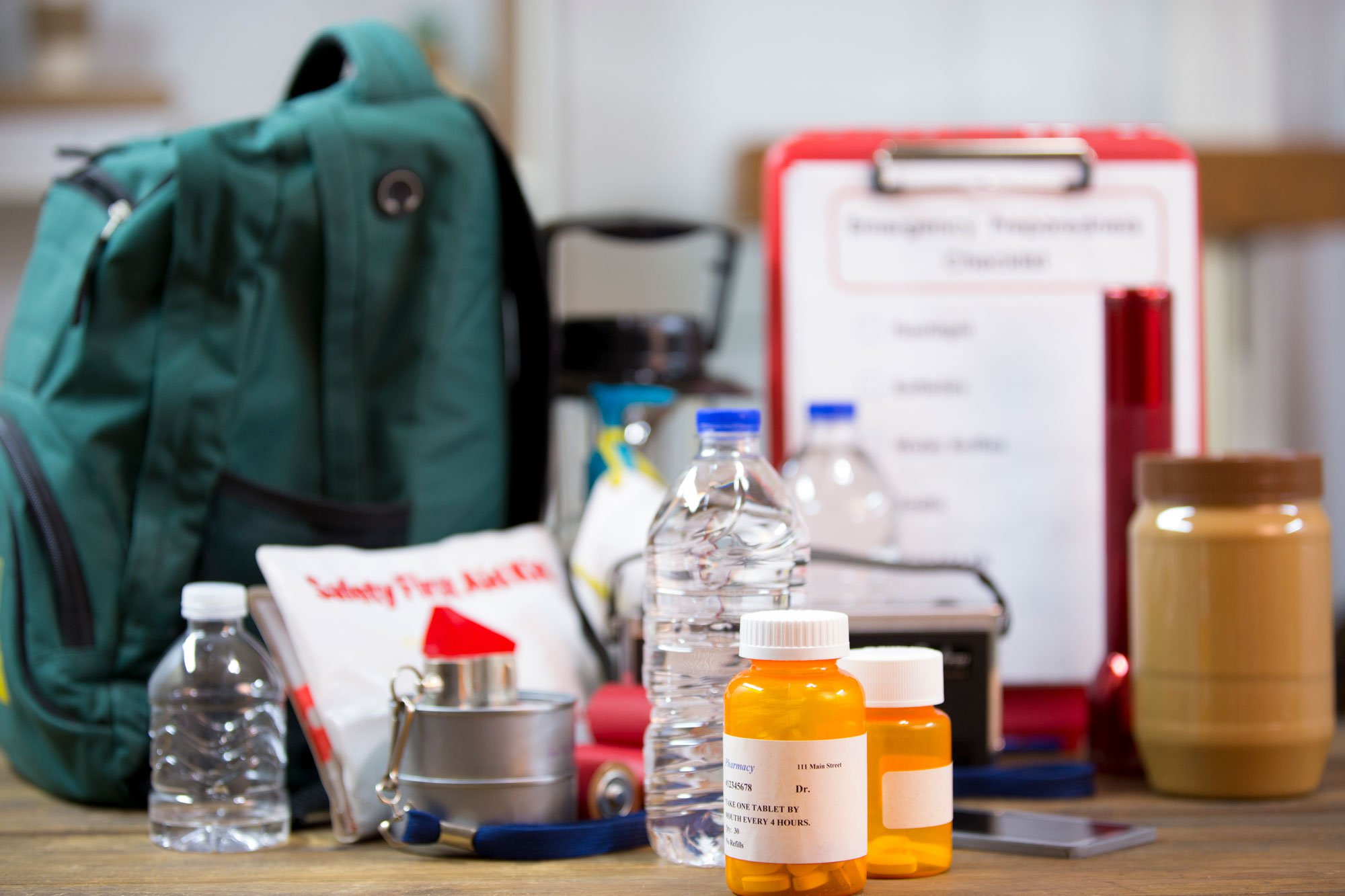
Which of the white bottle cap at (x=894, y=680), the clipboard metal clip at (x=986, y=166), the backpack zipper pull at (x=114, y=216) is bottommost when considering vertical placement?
the white bottle cap at (x=894, y=680)

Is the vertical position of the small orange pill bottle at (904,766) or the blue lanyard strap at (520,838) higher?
the small orange pill bottle at (904,766)

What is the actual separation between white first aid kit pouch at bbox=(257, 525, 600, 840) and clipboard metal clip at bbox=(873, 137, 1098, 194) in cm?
43

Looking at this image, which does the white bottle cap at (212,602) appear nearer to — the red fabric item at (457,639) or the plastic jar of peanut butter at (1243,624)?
the red fabric item at (457,639)

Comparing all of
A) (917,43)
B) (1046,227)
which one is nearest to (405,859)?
(1046,227)

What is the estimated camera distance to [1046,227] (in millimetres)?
1094

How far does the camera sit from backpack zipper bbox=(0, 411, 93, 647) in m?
0.87

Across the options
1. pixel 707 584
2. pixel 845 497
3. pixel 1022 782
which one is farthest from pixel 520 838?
pixel 845 497

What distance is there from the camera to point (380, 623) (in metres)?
0.83

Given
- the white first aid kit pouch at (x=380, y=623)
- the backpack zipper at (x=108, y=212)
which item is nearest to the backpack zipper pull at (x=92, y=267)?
the backpack zipper at (x=108, y=212)

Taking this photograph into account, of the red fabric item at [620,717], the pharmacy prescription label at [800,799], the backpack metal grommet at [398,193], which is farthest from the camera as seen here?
the backpack metal grommet at [398,193]

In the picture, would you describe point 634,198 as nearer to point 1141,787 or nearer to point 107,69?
point 107,69

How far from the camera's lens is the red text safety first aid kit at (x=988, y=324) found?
1073 millimetres

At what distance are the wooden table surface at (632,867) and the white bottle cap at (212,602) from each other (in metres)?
0.14

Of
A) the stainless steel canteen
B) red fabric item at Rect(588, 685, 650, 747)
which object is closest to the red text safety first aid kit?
red fabric item at Rect(588, 685, 650, 747)
